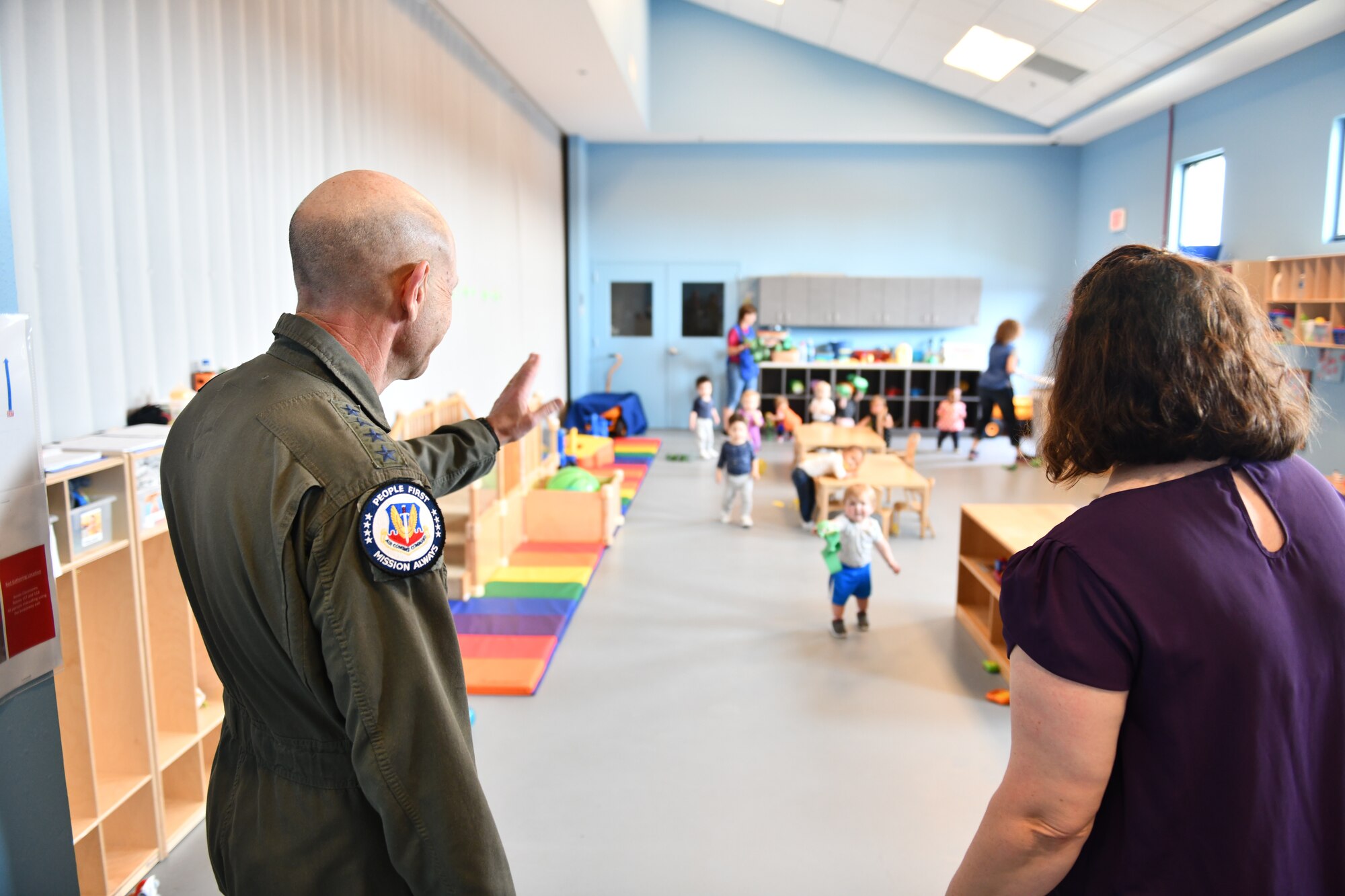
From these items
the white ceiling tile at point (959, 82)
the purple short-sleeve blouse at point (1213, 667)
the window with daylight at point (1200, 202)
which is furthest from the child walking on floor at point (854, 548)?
the white ceiling tile at point (959, 82)

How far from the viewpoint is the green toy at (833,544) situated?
466 centimetres

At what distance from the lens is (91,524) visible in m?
2.56

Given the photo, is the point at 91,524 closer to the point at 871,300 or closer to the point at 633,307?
the point at 633,307

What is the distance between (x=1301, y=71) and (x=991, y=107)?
13.7ft

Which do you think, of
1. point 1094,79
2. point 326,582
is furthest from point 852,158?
point 326,582

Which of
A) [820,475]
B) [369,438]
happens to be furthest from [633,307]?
[369,438]

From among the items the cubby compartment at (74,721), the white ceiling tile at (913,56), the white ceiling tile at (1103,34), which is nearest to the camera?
the cubby compartment at (74,721)

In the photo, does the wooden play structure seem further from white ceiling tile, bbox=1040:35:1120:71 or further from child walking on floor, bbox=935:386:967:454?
white ceiling tile, bbox=1040:35:1120:71

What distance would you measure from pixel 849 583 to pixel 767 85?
849 cm

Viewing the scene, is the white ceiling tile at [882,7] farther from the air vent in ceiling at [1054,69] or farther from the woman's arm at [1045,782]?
the woman's arm at [1045,782]

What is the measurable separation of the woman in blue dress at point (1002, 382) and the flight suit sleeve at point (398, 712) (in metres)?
9.46

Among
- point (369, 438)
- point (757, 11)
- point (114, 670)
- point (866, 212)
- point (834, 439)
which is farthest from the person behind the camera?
point (866, 212)

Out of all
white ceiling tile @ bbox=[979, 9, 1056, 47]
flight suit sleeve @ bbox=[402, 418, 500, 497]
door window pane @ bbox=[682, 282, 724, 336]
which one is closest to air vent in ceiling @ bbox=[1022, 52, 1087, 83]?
white ceiling tile @ bbox=[979, 9, 1056, 47]

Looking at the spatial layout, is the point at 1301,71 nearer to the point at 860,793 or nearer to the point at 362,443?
the point at 860,793
